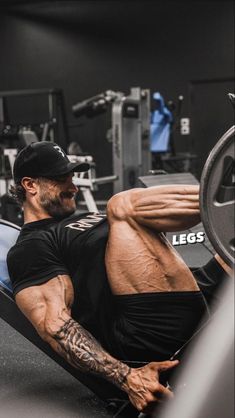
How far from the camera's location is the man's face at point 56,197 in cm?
168

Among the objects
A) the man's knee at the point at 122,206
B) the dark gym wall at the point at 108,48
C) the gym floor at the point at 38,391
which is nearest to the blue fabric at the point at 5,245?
the gym floor at the point at 38,391

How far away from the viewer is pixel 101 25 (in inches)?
306

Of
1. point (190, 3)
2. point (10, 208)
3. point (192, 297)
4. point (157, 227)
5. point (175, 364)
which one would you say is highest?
point (190, 3)

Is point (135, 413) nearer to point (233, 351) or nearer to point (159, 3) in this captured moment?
point (233, 351)

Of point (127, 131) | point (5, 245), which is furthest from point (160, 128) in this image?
point (5, 245)

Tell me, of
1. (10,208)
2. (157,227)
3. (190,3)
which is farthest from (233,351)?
(190,3)

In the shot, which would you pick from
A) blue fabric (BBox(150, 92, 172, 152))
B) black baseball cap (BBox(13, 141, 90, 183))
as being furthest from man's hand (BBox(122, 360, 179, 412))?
blue fabric (BBox(150, 92, 172, 152))

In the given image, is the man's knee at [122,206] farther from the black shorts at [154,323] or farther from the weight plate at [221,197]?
the weight plate at [221,197]

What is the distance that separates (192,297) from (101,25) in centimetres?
685

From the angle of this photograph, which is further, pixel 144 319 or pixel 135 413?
pixel 135 413

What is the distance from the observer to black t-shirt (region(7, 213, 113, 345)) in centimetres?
153

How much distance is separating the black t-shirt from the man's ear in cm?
14

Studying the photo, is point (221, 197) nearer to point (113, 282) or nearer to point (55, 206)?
point (113, 282)

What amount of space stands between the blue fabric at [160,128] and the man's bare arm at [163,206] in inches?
203
